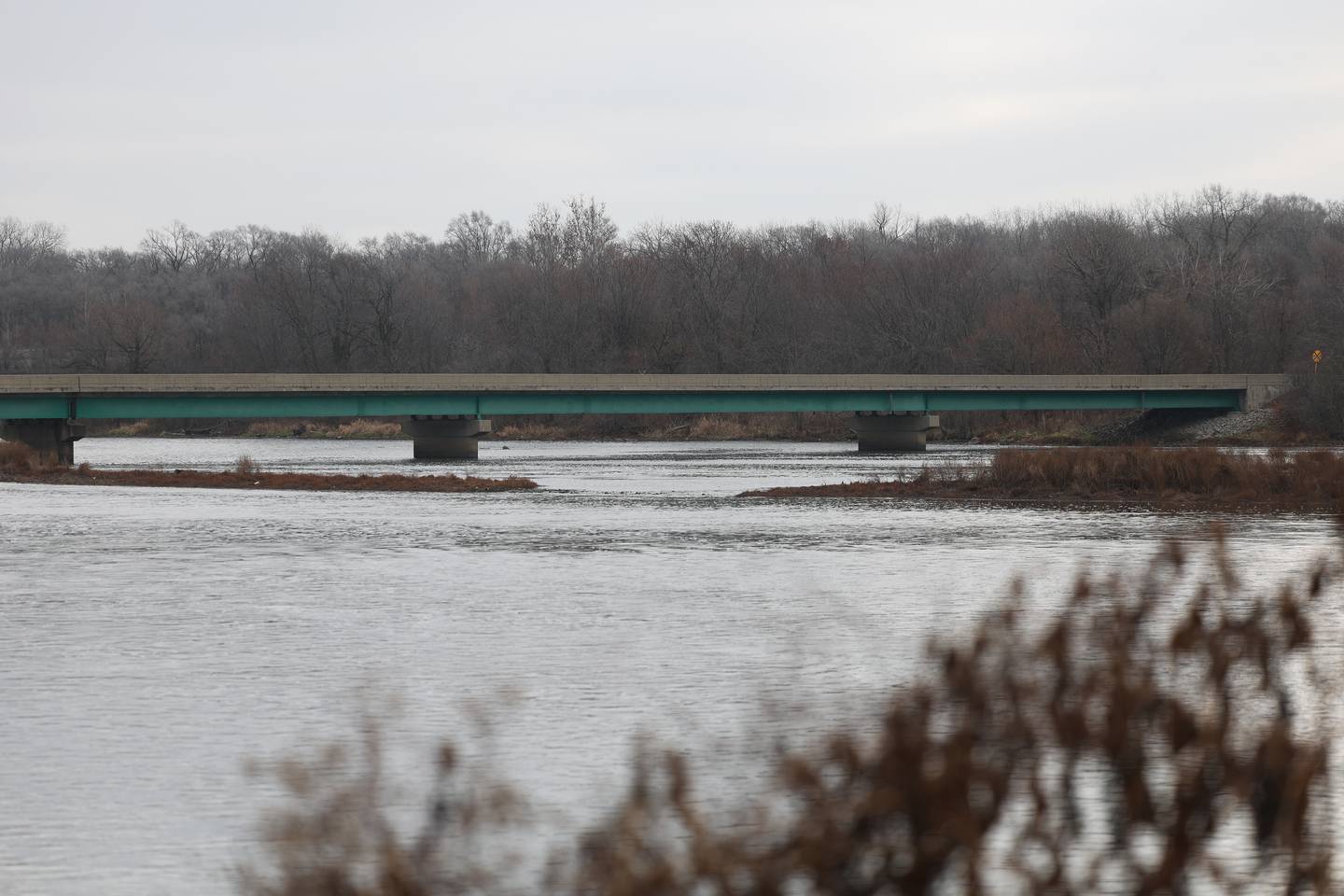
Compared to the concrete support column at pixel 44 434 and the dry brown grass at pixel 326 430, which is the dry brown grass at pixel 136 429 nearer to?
the dry brown grass at pixel 326 430

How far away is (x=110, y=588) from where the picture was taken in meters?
25.4

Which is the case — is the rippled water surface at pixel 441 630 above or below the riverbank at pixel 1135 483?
below

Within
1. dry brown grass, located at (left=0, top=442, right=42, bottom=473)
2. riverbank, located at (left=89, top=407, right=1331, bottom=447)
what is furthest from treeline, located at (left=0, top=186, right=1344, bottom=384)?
dry brown grass, located at (left=0, top=442, right=42, bottom=473)

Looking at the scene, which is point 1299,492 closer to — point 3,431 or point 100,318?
point 3,431

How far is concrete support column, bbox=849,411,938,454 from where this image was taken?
313 ft

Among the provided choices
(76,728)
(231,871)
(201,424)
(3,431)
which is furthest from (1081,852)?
(201,424)

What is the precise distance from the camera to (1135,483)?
1863 inches

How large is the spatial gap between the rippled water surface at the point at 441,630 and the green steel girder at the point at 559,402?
34.7 m

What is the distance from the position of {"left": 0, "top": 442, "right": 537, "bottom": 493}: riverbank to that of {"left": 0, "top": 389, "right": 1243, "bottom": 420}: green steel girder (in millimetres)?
9737

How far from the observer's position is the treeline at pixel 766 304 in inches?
4739

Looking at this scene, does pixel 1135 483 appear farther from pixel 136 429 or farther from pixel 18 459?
pixel 136 429

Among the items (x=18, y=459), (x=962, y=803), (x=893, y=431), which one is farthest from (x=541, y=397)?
(x=962, y=803)

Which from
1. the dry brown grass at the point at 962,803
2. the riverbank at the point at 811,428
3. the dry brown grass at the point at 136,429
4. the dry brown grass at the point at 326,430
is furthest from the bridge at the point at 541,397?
the dry brown grass at the point at 962,803

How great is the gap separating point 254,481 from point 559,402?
29623mm
